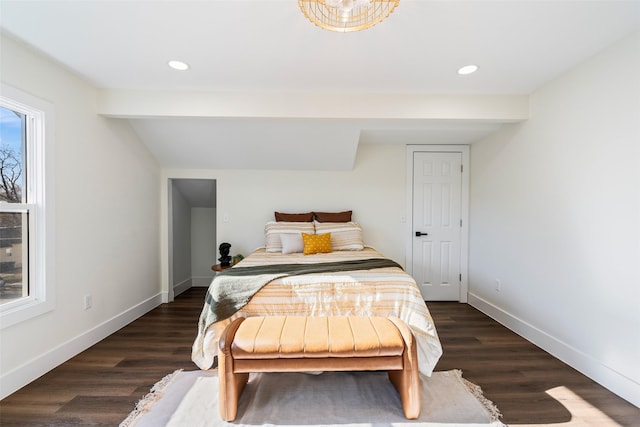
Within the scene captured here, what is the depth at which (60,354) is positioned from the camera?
7.06 feet

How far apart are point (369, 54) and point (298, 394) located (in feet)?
7.53

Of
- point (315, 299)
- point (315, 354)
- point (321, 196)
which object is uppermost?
point (321, 196)

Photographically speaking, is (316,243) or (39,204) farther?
(316,243)

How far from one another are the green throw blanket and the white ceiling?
4.53 ft

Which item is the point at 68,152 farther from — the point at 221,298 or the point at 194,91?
the point at 221,298

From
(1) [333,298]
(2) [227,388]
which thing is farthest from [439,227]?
(2) [227,388]

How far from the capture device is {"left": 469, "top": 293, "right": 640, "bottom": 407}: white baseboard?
5.85 feet

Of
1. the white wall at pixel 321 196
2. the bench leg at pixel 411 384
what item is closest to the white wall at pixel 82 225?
the white wall at pixel 321 196

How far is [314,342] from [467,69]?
2226 millimetres

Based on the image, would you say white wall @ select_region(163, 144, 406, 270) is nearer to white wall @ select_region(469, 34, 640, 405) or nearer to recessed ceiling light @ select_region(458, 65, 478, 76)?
white wall @ select_region(469, 34, 640, 405)

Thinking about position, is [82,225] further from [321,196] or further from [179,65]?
[321,196]

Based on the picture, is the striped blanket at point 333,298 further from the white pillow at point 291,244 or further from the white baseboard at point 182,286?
the white baseboard at point 182,286

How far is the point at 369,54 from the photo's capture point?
1.98 metres

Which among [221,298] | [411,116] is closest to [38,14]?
[221,298]
